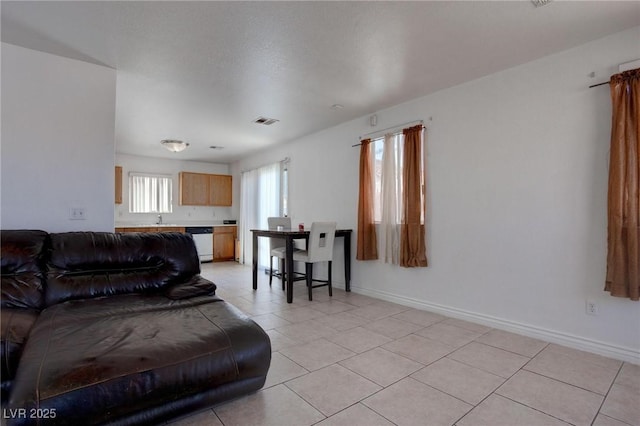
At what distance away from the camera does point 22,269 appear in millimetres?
2139

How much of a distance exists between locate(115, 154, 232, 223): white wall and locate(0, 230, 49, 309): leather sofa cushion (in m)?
4.87

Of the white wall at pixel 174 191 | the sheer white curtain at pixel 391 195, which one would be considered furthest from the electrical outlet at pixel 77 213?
the white wall at pixel 174 191

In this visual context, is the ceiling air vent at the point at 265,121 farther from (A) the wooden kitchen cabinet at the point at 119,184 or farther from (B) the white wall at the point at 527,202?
(A) the wooden kitchen cabinet at the point at 119,184

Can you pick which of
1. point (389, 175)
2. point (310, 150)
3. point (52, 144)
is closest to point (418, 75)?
point (389, 175)

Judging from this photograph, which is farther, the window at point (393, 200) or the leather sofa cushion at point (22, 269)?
the window at point (393, 200)

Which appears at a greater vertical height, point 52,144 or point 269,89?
point 269,89

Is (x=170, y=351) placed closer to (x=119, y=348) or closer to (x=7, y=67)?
(x=119, y=348)

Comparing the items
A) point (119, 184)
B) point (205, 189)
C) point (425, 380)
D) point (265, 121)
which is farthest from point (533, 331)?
point (119, 184)

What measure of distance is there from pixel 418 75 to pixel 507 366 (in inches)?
103

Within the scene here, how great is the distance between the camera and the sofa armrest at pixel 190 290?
2371 mm

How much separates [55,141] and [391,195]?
11.3 ft

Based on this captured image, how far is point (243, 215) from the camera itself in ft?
24.1

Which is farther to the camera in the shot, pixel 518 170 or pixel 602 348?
pixel 518 170

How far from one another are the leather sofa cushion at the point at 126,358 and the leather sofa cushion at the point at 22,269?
7.0 inches
